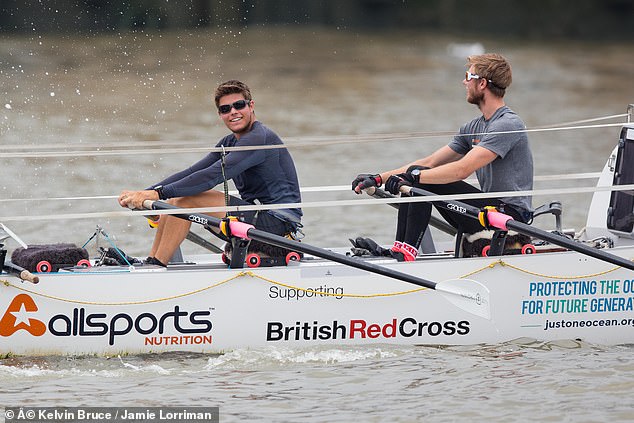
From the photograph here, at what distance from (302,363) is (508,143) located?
213 centimetres

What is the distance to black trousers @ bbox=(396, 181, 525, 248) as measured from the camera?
8.87 metres

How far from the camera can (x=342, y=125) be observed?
2130cm

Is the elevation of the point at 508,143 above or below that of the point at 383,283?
above

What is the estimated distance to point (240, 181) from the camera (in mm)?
8992

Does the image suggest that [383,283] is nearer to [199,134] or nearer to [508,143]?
[508,143]

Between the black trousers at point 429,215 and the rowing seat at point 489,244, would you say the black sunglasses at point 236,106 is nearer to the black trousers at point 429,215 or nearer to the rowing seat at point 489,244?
the black trousers at point 429,215

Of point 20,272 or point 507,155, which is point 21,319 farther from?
point 507,155

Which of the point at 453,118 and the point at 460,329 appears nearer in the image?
the point at 460,329

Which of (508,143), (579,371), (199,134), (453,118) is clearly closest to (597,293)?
(579,371)

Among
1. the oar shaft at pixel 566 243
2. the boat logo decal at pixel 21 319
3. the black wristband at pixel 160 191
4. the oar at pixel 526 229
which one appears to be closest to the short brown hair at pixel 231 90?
the black wristband at pixel 160 191

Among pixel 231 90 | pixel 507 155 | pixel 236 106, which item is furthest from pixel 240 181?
pixel 507 155

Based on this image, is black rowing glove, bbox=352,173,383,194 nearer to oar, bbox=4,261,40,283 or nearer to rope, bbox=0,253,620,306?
rope, bbox=0,253,620,306

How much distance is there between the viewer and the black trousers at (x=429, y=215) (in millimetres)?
8867

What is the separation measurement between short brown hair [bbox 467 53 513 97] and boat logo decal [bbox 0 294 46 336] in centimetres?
351
